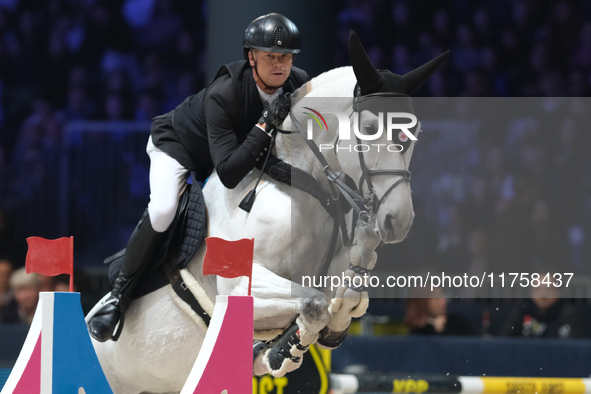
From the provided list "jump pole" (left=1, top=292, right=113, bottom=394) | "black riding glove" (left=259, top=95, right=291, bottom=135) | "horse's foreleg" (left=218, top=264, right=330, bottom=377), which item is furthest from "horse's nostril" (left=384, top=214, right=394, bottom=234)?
"jump pole" (left=1, top=292, right=113, bottom=394)

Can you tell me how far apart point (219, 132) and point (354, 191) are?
0.61 metres

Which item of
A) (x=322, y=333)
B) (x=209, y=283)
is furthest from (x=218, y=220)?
(x=322, y=333)

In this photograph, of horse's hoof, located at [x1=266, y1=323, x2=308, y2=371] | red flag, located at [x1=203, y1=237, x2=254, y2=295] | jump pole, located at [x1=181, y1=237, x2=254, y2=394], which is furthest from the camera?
horse's hoof, located at [x1=266, y1=323, x2=308, y2=371]

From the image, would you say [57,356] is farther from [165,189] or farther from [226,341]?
[165,189]

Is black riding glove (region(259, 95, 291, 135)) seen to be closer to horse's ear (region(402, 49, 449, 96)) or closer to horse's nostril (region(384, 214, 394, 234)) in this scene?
horse's ear (region(402, 49, 449, 96))

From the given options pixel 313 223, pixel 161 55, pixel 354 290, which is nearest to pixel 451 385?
pixel 354 290

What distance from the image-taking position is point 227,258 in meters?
3.07

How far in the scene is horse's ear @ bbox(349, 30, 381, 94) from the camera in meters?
3.39

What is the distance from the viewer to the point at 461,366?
5555 millimetres

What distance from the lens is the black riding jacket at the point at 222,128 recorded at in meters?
3.55

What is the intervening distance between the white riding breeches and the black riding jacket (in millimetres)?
43

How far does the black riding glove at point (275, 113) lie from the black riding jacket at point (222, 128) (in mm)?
56

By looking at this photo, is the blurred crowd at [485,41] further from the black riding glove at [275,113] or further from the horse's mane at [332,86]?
the black riding glove at [275,113]

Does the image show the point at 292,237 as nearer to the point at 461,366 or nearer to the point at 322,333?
the point at 322,333
